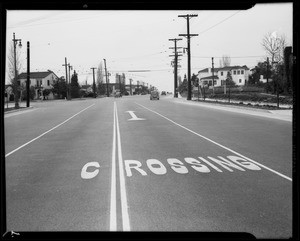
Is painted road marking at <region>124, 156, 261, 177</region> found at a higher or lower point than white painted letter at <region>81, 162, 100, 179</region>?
higher

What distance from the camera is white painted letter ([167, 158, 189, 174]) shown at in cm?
873

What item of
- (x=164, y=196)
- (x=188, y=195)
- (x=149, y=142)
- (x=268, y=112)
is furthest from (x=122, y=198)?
(x=268, y=112)

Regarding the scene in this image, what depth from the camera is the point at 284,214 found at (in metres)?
5.55

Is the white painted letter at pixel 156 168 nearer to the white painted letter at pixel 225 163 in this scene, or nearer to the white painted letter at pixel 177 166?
the white painted letter at pixel 177 166

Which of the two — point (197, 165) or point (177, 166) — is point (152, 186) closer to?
point (177, 166)

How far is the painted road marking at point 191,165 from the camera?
28.9ft

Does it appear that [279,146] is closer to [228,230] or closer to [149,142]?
[149,142]

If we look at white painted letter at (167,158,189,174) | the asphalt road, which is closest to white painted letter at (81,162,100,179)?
the asphalt road

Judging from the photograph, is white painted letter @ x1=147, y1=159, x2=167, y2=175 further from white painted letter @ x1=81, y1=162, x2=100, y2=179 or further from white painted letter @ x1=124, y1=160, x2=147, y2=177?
white painted letter @ x1=81, y1=162, x2=100, y2=179

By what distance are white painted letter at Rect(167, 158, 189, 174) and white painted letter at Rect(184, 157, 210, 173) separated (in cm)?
28

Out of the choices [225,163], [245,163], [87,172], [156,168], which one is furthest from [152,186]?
[245,163]

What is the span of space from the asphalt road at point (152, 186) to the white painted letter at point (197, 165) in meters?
0.03

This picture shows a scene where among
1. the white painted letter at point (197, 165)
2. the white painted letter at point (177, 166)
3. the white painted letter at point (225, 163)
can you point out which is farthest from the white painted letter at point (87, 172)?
the white painted letter at point (225, 163)

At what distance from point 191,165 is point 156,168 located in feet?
3.17
